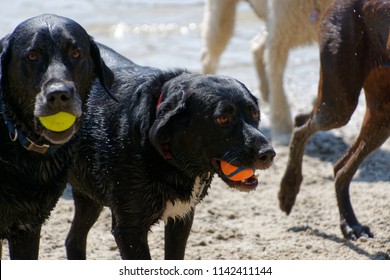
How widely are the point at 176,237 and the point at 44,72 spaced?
121cm

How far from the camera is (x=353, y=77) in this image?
18.7 feet

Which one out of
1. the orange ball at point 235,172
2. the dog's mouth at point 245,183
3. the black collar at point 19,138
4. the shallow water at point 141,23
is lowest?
the shallow water at point 141,23

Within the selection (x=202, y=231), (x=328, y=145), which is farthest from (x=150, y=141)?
(x=328, y=145)

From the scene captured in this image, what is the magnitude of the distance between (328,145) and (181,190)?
3364mm

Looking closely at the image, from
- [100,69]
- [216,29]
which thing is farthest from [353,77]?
[216,29]

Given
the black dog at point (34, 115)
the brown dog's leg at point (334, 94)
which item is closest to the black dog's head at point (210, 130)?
the black dog at point (34, 115)

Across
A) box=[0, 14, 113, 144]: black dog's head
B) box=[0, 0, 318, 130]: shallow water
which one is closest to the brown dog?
box=[0, 14, 113, 144]: black dog's head

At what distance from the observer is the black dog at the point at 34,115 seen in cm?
412

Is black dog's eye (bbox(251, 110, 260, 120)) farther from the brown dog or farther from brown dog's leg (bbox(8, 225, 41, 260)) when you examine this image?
the brown dog

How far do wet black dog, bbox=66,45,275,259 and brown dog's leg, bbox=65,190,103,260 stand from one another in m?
0.30

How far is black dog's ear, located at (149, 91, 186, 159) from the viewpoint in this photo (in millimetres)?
4355

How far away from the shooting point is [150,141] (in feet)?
14.6

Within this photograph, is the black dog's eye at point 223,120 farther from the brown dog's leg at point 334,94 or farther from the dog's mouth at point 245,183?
the brown dog's leg at point 334,94
